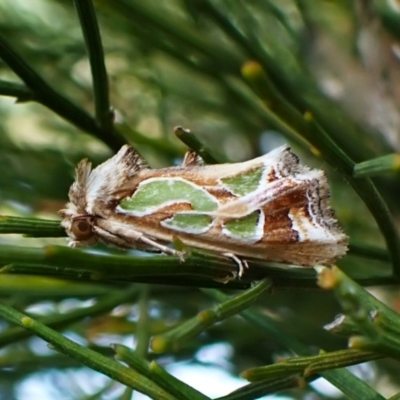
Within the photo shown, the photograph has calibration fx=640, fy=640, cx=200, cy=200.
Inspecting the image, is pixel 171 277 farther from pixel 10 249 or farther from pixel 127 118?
pixel 127 118

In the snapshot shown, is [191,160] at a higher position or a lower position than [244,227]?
higher

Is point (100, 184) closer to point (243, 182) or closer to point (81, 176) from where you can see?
point (81, 176)

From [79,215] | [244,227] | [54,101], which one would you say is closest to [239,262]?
[244,227]

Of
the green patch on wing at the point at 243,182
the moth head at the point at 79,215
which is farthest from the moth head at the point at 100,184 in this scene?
the green patch on wing at the point at 243,182

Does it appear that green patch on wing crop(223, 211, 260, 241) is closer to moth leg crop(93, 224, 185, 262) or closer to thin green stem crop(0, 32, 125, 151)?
moth leg crop(93, 224, 185, 262)

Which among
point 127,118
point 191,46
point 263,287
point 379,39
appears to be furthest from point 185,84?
point 263,287

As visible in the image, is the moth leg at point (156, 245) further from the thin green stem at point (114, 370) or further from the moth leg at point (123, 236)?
the thin green stem at point (114, 370)
